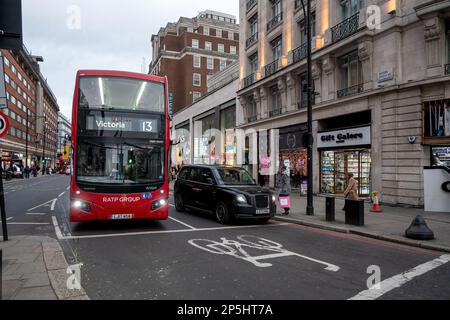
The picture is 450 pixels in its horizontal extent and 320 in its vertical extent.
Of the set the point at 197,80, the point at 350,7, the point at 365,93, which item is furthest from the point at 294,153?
the point at 197,80

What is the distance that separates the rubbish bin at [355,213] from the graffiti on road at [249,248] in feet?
11.2

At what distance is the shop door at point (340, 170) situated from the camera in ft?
61.0

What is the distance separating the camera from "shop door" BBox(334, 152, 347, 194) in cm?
1859

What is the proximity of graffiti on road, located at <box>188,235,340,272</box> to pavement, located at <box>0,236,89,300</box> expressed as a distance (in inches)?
112

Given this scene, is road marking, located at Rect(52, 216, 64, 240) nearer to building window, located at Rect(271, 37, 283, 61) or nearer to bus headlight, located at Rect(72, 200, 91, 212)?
bus headlight, located at Rect(72, 200, 91, 212)

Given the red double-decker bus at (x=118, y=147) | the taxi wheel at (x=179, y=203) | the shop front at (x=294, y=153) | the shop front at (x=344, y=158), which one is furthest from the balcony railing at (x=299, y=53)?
the red double-decker bus at (x=118, y=147)

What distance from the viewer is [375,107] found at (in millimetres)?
16203

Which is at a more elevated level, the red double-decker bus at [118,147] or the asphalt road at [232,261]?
the red double-decker bus at [118,147]

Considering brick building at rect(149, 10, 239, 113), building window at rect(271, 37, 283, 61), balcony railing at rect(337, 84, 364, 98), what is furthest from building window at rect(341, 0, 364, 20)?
brick building at rect(149, 10, 239, 113)

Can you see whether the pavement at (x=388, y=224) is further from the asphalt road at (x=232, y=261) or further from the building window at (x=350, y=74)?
the building window at (x=350, y=74)

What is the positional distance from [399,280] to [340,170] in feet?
46.4

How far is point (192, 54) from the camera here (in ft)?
208

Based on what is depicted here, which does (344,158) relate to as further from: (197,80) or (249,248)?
(197,80)

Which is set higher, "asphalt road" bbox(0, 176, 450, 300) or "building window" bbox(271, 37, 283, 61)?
"building window" bbox(271, 37, 283, 61)
